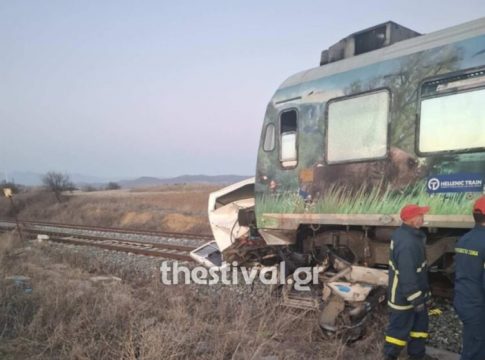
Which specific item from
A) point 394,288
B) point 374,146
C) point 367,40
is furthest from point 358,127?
point 394,288

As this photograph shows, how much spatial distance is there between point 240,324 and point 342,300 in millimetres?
1367

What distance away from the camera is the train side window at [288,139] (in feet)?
21.5

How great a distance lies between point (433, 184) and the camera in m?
4.78

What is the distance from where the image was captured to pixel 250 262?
810cm

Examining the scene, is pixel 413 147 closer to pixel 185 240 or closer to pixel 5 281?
pixel 5 281

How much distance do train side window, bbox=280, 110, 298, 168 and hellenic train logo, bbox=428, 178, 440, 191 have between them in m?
2.16

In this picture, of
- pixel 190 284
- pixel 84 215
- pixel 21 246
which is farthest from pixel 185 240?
pixel 84 215

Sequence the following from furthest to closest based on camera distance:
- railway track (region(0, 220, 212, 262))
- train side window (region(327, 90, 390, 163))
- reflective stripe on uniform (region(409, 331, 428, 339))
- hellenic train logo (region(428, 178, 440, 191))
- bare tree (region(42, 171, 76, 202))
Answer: bare tree (region(42, 171, 76, 202)) < railway track (region(0, 220, 212, 262)) < train side window (region(327, 90, 390, 163)) < hellenic train logo (region(428, 178, 440, 191)) < reflective stripe on uniform (region(409, 331, 428, 339))
